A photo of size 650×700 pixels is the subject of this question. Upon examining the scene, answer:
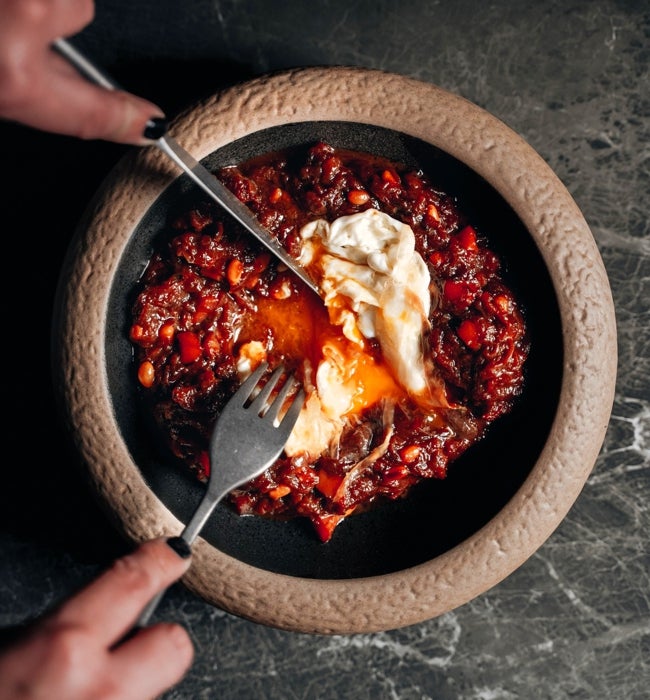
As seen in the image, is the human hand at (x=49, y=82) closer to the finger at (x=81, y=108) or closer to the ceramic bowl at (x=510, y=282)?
the finger at (x=81, y=108)

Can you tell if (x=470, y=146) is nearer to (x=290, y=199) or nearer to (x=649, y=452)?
(x=290, y=199)

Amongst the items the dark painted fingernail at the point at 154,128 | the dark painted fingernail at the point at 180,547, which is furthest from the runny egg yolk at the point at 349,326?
the dark painted fingernail at the point at 154,128

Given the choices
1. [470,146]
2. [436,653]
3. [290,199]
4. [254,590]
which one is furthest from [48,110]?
[436,653]

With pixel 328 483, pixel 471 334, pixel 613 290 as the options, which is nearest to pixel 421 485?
pixel 328 483

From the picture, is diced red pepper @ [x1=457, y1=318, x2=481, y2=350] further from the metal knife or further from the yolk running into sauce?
the metal knife

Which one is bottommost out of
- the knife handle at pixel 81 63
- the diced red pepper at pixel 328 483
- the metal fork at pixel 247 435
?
the diced red pepper at pixel 328 483

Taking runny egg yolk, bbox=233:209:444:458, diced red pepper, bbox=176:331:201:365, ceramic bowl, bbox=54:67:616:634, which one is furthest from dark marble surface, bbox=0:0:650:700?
runny egg yolk, bbox=233:209:444:458
